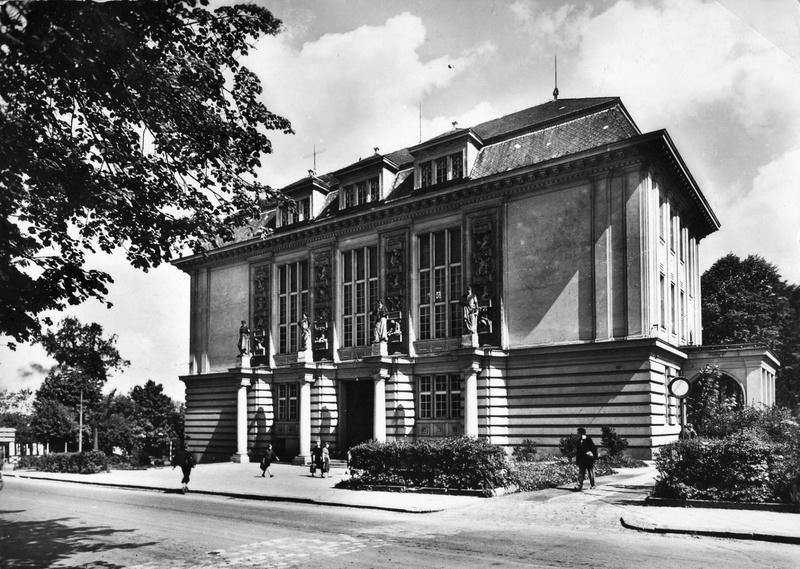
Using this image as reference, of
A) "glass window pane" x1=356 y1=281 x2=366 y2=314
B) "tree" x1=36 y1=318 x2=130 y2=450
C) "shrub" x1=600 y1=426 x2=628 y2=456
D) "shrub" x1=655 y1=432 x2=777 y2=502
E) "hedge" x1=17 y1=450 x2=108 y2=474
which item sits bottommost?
"hedge" x1=17 y1=450 x2=108 y2=474

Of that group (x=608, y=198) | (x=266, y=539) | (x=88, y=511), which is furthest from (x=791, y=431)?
(x=88, y=511)

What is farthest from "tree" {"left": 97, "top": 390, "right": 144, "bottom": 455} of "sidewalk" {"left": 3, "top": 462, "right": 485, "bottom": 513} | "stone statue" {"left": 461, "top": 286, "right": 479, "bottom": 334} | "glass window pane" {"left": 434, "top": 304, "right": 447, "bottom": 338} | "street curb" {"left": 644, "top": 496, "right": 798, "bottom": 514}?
"street curb" {"left": 644, "top": 496, "right": 798, "bottom": 514}

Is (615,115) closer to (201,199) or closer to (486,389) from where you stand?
(486,389)

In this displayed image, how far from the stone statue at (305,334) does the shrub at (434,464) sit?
16.1 meters

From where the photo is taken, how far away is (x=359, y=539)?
1259cm

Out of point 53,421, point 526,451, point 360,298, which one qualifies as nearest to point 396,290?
point 360,298

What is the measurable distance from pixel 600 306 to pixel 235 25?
75.3 ft

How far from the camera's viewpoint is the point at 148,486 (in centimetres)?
2572

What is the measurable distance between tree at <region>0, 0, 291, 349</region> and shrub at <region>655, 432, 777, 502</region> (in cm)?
1235

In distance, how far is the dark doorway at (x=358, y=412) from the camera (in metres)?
37.0

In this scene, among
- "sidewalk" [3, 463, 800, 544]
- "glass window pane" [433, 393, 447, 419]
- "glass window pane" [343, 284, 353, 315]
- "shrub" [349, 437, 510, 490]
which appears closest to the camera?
"sidewalk" [3, 463, 800, 544]

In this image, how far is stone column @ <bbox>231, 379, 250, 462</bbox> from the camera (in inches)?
1578

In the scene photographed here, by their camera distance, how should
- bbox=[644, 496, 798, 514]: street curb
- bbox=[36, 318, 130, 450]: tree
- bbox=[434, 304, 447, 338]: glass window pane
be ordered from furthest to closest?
bbox=[434, 304, 447, 338]: glass window pane → bbox=[644, 496, 798, 514]: street curb → bbox=[36, 318, 130, 450]: tree

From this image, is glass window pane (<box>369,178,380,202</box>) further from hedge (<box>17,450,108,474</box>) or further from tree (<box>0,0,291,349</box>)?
tree (<box>0,0,291,349</box>)
